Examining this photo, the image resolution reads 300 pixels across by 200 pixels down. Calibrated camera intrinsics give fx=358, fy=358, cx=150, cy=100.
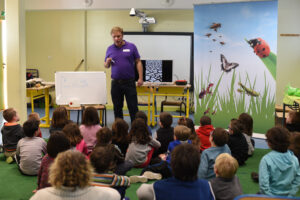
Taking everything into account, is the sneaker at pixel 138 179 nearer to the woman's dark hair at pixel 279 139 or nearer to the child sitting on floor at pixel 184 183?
the woman's dark hair at pixel 279 139

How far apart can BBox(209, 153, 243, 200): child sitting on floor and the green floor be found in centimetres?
97

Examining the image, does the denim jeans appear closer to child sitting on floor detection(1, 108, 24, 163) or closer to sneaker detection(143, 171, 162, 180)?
child sitting on floor detection(1, 108, 24, 163)

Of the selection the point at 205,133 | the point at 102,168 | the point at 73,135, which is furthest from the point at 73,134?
the point at 205,133

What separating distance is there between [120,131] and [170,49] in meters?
5.24

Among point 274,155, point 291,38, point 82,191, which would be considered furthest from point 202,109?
point 82,191

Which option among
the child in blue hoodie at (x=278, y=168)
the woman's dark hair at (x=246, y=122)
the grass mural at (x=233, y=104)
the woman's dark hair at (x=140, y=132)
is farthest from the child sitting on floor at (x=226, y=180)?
the grass mural at (x=233, y=104)

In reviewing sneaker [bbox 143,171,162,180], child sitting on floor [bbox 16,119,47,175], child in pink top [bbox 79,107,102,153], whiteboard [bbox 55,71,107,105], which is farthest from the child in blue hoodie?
whiteboard [bbox 55,71,107,105]

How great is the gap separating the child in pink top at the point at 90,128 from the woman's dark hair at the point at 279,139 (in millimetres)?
2022

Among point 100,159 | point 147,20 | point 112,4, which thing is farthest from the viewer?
point 147,20

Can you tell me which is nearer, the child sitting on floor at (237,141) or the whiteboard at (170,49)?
the child sitting on floor at (237,141)

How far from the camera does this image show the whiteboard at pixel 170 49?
28.7 ft

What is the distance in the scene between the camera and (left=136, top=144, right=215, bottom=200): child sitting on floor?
6.19ft

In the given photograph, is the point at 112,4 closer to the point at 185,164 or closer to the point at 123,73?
the point at 123,73

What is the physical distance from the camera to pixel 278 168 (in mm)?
2764
